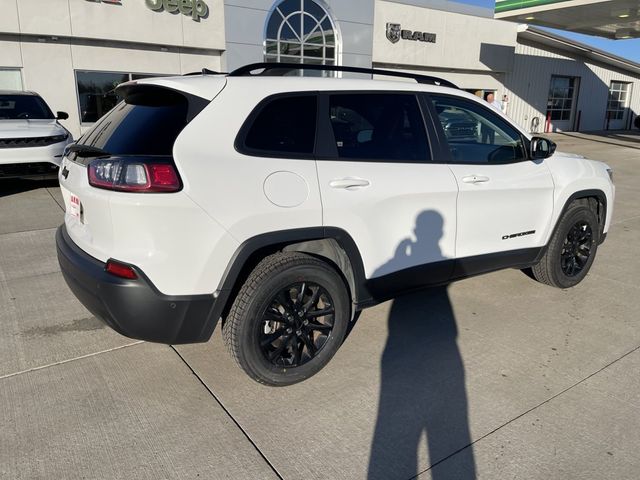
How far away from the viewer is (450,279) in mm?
3768

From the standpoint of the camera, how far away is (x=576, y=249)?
185 inches

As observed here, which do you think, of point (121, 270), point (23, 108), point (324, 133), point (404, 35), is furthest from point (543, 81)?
point (121, 270)

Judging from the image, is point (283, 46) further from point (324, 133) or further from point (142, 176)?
point (142, 176)

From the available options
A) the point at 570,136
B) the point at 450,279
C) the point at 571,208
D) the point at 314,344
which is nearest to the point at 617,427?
the point at 450,279

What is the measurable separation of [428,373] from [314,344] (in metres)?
0.76

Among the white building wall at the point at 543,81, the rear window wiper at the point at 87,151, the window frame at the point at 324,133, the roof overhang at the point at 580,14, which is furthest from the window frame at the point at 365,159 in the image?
the white building wall at the point at 543,81

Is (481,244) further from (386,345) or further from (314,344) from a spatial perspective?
(314,344)

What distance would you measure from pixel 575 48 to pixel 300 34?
1629 centimetres

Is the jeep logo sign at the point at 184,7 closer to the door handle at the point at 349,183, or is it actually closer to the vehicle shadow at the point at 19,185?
the vehicle shadow at the point at 19,185

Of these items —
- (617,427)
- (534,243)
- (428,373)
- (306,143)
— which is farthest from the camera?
(534,243)

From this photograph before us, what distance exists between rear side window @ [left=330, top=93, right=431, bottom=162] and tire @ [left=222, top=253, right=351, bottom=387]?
0.76 m

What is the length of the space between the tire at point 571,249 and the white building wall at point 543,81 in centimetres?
2142

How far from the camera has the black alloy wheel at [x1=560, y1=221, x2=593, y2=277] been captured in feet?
15.2

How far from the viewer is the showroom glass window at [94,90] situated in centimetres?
1434
